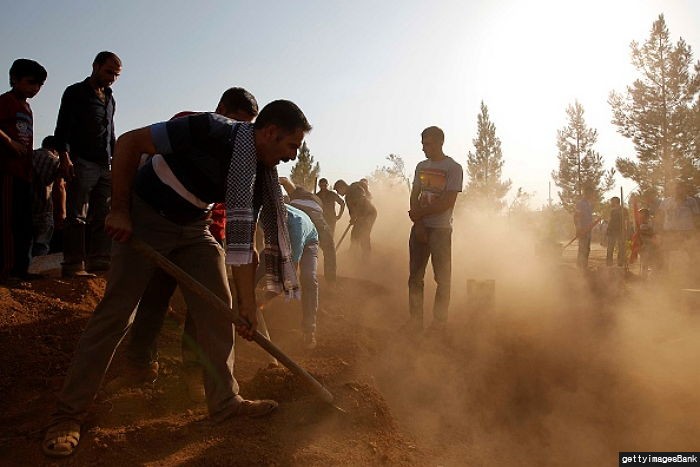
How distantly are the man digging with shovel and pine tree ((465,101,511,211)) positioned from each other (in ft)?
102

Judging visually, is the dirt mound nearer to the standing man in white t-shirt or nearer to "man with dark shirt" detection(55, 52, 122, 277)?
"man with dark shirt" detection(55, 52, 122, 277)

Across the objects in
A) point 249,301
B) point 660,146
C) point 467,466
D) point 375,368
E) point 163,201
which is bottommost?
point 467,466

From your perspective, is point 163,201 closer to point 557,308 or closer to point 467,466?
point 467,466

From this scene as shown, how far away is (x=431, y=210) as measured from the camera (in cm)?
516

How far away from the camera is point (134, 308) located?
8.93 ft

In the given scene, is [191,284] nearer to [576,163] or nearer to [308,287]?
[308,287]

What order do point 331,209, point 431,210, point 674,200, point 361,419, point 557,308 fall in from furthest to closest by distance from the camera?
point 331,209 < point 674,200 < point 557,308 < point 431,210 < point 361,419

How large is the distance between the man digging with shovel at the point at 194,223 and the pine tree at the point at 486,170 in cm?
3113

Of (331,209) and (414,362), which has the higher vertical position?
(331,209)

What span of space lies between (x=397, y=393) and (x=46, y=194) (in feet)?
11.6

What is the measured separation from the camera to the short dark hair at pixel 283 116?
2508 mm

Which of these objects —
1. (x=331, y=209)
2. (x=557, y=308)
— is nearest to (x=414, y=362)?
(x=557, y=308)

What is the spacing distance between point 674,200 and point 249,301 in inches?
342

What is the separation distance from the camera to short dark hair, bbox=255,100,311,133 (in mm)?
2508
